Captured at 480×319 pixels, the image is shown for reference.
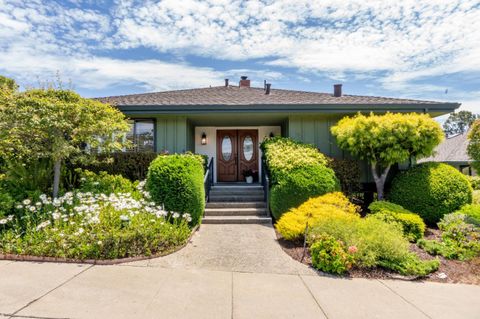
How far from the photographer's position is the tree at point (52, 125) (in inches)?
223

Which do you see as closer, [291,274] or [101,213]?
[291,274]

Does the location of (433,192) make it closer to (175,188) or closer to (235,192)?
(235,192)

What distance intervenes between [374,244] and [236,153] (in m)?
7.08

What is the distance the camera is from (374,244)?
15.0ft

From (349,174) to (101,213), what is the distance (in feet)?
21.3

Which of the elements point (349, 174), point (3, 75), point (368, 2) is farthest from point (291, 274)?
point (3, 75)

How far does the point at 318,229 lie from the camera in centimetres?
492

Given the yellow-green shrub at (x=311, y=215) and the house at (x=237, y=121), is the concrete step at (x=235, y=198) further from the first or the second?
the yellow-green shrub at (x=311, y=215)

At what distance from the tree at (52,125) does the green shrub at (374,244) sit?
5260mm

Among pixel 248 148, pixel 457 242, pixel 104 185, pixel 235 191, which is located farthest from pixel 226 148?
pixel 457 242

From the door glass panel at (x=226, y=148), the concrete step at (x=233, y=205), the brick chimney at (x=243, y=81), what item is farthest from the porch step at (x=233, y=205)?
the brick chimney at (x=243, y=81)

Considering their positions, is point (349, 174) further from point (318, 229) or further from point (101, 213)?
point (101, 213)

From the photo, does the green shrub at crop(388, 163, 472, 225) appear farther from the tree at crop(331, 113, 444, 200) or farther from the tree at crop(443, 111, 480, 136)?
the tree at crop(443, 111, 480, 136)

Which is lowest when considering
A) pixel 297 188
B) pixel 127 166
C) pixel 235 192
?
pixel 235 192
